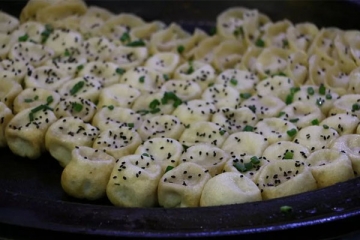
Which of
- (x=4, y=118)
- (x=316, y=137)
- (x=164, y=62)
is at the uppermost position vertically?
(x=316, y=137)

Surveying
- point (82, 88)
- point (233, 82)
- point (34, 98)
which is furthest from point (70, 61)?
point (233, 82)

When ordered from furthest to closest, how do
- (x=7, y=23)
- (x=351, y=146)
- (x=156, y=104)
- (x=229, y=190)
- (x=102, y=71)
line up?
(x=7, y=23) < (x=102, y=71) < (x=156, y=104) < (x=351, y=146) < (x=229, y=190)

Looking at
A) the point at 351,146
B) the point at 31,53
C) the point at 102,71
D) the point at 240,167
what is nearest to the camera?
the point at 240,167

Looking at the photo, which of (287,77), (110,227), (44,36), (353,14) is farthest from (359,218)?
(44,36)

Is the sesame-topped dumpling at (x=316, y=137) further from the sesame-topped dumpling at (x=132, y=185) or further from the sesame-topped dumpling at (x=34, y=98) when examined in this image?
the sesame-topped dumpling at (x=34, y=98)

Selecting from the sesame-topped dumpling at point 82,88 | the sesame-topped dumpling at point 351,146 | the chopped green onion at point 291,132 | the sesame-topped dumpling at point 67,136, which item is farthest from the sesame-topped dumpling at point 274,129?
the sesame-topped dumpling at point 82,88

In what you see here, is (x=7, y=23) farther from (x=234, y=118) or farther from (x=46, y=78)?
(x=234, y=118)

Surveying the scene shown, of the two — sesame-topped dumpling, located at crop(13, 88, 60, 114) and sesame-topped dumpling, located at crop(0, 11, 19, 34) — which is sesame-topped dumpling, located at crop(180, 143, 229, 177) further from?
sesame-topped dumpling, located at crop(0, 11, 19, 34)
